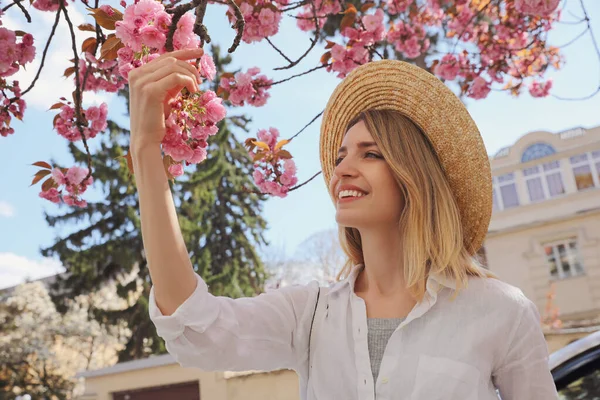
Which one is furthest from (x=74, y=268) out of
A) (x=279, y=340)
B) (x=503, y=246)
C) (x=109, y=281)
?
(x=279, y=340)

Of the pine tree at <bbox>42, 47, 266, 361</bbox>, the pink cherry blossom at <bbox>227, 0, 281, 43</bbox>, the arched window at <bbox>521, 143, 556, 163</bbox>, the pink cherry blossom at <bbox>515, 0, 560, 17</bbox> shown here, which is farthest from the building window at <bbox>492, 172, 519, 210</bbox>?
the pink cherry blossom at <bbox>227, 0, 281, 43</bbox>

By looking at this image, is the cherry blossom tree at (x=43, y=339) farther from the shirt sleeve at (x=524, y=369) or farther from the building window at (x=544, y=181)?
the shirt sleeve at (x=524, y=369)

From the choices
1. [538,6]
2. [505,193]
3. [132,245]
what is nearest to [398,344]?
[538,6]

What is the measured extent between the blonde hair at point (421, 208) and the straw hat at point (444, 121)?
4 centimetres

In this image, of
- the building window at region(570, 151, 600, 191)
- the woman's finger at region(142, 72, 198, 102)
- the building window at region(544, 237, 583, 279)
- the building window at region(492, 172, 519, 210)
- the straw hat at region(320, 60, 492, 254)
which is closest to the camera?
the woman's finger at region(142, 72, 198, 102)

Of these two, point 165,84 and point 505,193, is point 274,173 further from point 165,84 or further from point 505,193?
point 505,193

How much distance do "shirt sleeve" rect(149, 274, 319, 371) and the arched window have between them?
18355mm

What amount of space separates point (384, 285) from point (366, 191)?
28 cm

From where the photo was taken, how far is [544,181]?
57.6 ft

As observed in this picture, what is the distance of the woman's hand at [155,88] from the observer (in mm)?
1038

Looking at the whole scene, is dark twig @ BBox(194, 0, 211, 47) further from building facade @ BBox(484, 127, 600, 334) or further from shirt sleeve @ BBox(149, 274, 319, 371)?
building facade @ BBox(484, 127, 600, 334)

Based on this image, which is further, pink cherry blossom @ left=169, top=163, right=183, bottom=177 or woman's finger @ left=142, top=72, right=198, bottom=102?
pink cherry blossom @ left=169, top=163, right=183, bottom=177

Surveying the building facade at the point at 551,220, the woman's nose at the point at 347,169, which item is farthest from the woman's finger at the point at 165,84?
the building facade at the point at 551,220

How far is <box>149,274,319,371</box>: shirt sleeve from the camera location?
1.18m
